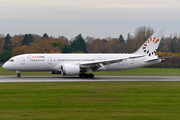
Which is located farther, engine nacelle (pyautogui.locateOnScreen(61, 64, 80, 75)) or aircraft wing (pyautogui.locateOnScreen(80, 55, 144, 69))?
aircraft wing (pyautogui.locateOnScreen(80, 55, 144, 69))

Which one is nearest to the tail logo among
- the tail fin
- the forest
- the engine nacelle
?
the tail fin

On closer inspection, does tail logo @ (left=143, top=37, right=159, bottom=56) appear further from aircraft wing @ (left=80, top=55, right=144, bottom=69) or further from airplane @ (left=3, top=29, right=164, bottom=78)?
aircraft wing @ (left=80, top=55, right=144, bottom=69)

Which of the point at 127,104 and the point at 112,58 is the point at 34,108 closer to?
the point at 127,104

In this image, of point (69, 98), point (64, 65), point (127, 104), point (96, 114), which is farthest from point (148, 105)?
point (64, 65)

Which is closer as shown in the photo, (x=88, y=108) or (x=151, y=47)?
(x=88, y=108)

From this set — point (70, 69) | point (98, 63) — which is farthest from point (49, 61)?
point (98, 63)

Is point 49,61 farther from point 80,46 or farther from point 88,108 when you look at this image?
point 80,46

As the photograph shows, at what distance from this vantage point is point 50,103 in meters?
16.0

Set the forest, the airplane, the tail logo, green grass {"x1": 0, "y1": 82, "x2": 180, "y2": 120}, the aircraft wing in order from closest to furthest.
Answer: green grass {"x1": 0, "y1": 82, "x2": 180, "y2": 120}, the aircraft wing, the airplane, the tail logo, the forest

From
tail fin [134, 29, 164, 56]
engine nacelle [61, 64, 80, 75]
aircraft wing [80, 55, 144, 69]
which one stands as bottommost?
engine nacelle [61, 64, 80, 75]

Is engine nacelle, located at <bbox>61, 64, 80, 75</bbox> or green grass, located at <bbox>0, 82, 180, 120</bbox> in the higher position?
engine nacelle, located at <bbox>61, 64, 80, 75</bbox>

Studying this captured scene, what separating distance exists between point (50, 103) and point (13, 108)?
7.46 ft

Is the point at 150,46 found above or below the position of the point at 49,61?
above

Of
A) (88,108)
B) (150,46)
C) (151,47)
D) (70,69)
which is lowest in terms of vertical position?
(88,108)
